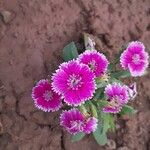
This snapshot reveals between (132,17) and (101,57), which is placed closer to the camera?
(101,57)

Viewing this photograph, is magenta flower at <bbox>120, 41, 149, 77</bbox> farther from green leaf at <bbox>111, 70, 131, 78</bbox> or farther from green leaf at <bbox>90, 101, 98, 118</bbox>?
green leaf at <bbox>90, 101, 98, 118</bbox>

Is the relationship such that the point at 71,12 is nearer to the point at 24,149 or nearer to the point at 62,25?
the point at 62,25

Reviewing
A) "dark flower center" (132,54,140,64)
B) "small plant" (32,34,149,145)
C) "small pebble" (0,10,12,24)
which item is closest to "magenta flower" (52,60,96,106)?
"small plant" (32,34,149,145)

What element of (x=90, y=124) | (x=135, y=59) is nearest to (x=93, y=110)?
(x=90, y=124)

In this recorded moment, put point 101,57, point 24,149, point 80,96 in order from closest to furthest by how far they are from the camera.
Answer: point 80,96
point 101,57
point 24,149

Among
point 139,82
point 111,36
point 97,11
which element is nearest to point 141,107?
point 139,82

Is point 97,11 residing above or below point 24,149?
above

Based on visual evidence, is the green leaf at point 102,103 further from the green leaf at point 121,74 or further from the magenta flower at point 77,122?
the green leaf at point 121,74

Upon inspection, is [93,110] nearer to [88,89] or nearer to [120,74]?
[88,89]

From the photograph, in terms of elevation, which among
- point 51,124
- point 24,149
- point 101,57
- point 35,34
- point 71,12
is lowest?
point 24,149
